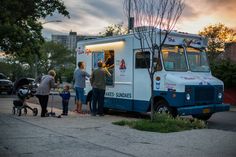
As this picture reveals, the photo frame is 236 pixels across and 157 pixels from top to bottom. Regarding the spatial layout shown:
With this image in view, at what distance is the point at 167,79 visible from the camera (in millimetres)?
14141

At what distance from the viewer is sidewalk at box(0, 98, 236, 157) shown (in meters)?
8.59

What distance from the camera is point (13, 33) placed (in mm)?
31562

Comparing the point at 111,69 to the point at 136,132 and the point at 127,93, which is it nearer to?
the point at 127,93

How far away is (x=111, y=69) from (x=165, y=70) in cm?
279

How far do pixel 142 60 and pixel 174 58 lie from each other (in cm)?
108

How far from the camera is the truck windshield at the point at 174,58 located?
14.6 metres

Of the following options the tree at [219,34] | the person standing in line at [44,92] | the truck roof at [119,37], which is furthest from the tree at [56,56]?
the person standing in line at [44,92]

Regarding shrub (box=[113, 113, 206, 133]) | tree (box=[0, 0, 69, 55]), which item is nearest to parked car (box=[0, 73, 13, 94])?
tree (box=[0, 0, 69, 55])

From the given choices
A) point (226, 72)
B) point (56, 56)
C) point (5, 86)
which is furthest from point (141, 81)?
point (56, 56)

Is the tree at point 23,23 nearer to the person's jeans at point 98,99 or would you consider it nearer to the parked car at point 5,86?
the parked car at point 5,86

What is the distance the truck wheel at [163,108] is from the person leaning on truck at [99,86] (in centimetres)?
217

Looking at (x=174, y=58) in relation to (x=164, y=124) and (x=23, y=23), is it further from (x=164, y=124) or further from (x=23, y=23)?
(x=23, y=23)

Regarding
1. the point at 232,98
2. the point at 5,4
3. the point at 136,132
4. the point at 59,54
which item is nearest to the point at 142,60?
the point at 136,132

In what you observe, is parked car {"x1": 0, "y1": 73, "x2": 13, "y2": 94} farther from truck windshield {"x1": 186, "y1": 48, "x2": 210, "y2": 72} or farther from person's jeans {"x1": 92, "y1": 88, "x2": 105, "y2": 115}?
truck windshield {"x1": 186, "y1": 48, "x2": 210, "y2": 72}
